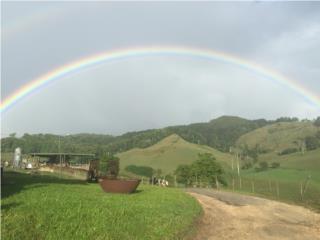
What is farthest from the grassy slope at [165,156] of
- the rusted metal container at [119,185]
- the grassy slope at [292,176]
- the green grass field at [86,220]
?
the green grass field at [86,220]

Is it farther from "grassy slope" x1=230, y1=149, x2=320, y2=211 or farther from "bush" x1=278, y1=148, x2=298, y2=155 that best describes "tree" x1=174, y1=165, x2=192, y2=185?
"bush" x1=278, y1=148, x2=298, y2=155

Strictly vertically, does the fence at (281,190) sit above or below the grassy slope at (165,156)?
below

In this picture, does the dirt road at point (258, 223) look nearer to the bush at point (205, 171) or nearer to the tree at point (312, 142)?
the bush at point (205, 171)

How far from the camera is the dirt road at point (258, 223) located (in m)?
16.1

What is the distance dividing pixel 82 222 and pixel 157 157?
16280 centimetres

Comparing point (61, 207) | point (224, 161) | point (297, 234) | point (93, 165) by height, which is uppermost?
point (224, 161)

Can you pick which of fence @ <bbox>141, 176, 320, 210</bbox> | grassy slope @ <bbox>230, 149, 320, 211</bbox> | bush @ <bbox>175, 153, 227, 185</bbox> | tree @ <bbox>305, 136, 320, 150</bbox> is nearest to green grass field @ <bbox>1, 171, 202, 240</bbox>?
fence @ <bbox>141, 176, 320, 210</bbox>

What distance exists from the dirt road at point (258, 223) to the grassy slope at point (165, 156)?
129m

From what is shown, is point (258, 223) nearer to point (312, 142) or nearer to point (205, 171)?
point (205, 171)

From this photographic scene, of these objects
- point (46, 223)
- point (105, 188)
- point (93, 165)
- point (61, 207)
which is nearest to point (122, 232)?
point (46, 223)

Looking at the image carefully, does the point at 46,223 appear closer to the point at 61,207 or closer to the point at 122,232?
the point at 122,232

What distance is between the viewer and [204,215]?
2120cm

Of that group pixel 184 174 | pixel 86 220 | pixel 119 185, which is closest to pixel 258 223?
pixel 86 220

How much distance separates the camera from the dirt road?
52.9 ft
